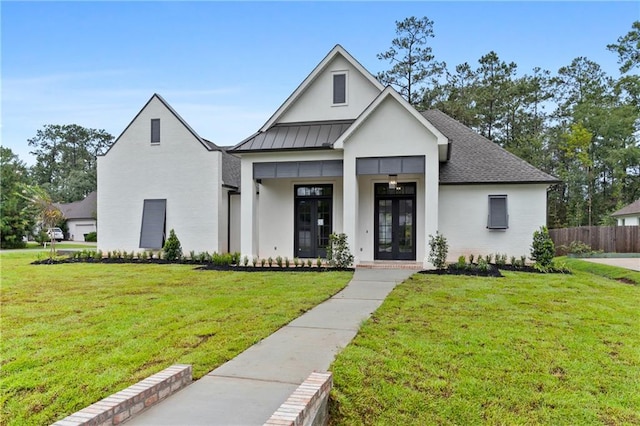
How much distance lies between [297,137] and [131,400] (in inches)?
454

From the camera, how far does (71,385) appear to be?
379 cm

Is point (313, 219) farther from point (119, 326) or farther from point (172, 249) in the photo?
point (119, 326)

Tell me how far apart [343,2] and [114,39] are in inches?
274

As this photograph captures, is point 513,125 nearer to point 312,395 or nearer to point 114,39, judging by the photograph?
point 114,39

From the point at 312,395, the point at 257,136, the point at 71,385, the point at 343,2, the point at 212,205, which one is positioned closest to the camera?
the point at 312,395

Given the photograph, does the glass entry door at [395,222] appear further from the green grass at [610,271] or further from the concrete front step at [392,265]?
the green grass at [610,271]

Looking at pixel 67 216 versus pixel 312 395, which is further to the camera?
pixel 67 216

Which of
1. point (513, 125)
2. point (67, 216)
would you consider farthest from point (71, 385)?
point (67, 216)

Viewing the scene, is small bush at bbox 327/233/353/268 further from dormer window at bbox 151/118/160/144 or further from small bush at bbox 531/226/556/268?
dormer window at bbox 151/118/160/144

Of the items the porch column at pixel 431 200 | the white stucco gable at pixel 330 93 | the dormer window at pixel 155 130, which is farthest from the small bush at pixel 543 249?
the dormer window at pixel 155 130

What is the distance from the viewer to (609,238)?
20.3 meters

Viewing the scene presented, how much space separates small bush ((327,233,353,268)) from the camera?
1225 cm

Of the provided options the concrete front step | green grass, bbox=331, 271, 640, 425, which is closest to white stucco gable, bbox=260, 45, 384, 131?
the concrete front step

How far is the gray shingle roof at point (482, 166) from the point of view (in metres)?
13.8
